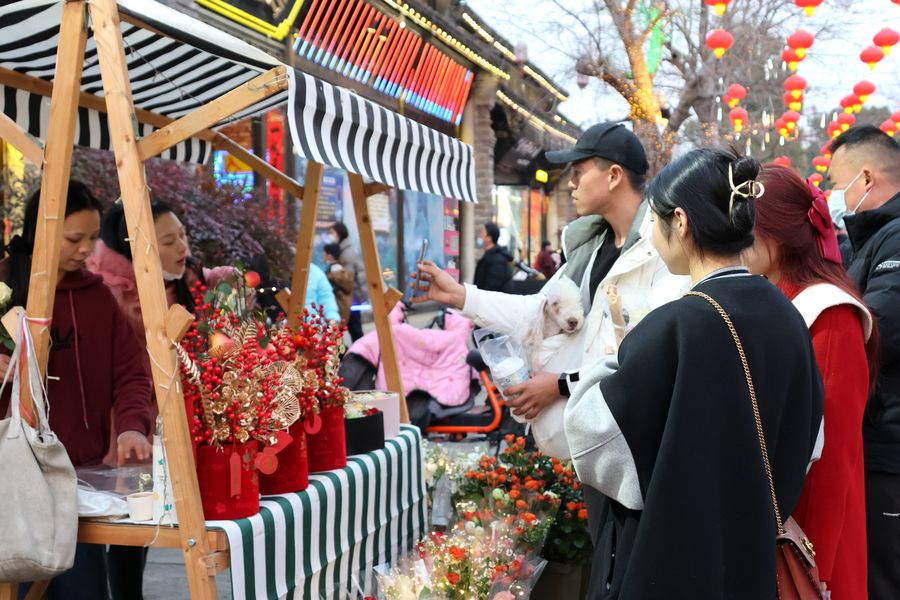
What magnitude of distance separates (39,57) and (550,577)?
3135 millimetres

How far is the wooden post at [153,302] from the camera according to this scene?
264 cm

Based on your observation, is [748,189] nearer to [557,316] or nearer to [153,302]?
[557,316]

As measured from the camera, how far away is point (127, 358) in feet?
12.0

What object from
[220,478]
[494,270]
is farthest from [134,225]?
[494,270]

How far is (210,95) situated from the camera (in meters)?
4.37

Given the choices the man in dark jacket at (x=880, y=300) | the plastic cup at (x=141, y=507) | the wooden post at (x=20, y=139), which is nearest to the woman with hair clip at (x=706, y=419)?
the man in dark jacket at (x=880, y=300)

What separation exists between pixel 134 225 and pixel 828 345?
205 centimetres

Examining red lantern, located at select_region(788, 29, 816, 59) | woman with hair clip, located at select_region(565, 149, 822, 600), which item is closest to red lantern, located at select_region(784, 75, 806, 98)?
red lantern, located at select_region(788, 29, 816, 59)

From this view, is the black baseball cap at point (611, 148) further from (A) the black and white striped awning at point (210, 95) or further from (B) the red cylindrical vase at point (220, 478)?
(B) the red cylindrical vase at point (220, 478)

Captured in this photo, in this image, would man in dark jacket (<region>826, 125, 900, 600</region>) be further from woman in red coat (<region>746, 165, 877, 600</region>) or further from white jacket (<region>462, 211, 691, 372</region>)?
white jacket (<region>462, 211, 691, 372</region>)

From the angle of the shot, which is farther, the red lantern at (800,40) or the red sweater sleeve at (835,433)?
the red lantern at (800,40)

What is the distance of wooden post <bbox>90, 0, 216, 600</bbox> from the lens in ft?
8.67

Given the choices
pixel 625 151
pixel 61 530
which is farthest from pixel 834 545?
pixel 61 530

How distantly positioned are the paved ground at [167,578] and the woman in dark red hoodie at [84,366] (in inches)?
56.6
